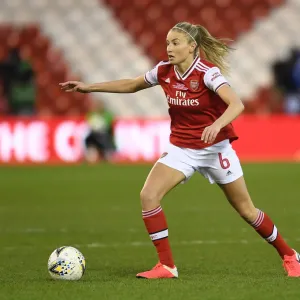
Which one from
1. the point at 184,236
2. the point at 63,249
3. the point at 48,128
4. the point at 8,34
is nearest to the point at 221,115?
the point at 63,249

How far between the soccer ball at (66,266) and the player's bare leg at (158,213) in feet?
1.57

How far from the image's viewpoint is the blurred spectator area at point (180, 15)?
1047 inches

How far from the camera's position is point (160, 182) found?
23.5 feet

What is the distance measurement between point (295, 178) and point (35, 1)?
11.5 meters

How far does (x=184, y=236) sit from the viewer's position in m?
10.3

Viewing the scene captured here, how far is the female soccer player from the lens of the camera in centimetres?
717

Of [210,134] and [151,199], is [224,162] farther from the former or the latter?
[210,134]

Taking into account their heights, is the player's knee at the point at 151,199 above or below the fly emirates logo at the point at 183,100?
below

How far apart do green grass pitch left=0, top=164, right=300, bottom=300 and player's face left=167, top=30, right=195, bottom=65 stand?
1667 millimetres

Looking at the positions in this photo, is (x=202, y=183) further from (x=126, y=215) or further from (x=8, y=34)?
(x=8, y=34)

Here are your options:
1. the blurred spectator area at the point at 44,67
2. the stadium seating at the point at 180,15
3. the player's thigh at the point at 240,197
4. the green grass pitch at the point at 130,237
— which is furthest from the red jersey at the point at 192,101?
the stadium seating at the point at 180,15

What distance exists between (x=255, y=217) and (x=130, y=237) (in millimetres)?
3127

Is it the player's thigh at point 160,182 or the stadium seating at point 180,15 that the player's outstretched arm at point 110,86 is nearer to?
the player's thigh at point 160,182

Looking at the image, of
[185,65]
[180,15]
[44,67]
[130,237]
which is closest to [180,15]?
[180,15]
